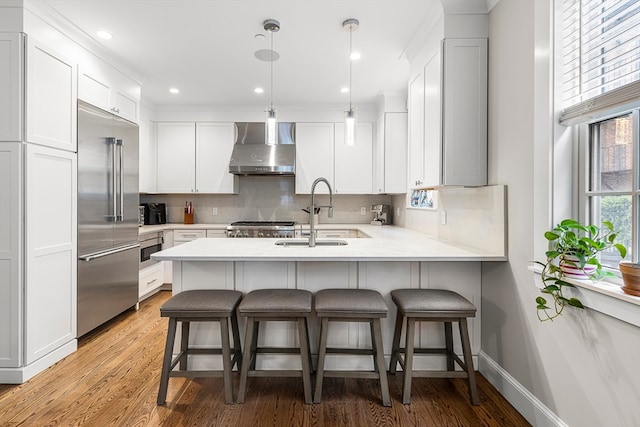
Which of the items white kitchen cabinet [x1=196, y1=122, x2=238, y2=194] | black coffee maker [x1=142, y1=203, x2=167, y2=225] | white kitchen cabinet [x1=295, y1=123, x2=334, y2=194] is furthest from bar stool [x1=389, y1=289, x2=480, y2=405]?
black coffee maker [x1=142, y1=203, x2=167, y2=225]

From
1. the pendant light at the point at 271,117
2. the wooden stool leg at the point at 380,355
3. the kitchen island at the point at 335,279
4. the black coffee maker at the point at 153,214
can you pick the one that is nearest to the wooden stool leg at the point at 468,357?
the kitchen island at the point at 335,279

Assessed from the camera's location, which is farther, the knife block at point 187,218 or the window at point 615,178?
the knife block at point 187,218

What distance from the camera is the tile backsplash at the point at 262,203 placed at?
500 cm

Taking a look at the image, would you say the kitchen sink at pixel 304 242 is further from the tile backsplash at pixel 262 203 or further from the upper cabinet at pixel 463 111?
the tile backsplash at pixel 262 203

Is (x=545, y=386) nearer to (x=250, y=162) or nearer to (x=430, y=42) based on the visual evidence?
(x=430, y=42)

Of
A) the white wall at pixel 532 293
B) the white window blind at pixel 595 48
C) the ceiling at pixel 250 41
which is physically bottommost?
the white wall at pixel 532 293

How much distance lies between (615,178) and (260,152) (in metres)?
3.81

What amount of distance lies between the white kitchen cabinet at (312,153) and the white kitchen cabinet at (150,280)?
2.08 m

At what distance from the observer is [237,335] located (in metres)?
2.13

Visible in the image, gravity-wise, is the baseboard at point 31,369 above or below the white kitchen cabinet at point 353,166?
below

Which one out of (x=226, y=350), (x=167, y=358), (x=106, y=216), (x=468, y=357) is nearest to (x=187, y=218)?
(x=106, y=216)

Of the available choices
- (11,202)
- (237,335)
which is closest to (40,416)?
(237,335)

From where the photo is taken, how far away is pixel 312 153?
463 cm

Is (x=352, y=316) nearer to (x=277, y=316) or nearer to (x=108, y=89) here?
(x=277, y=316)
